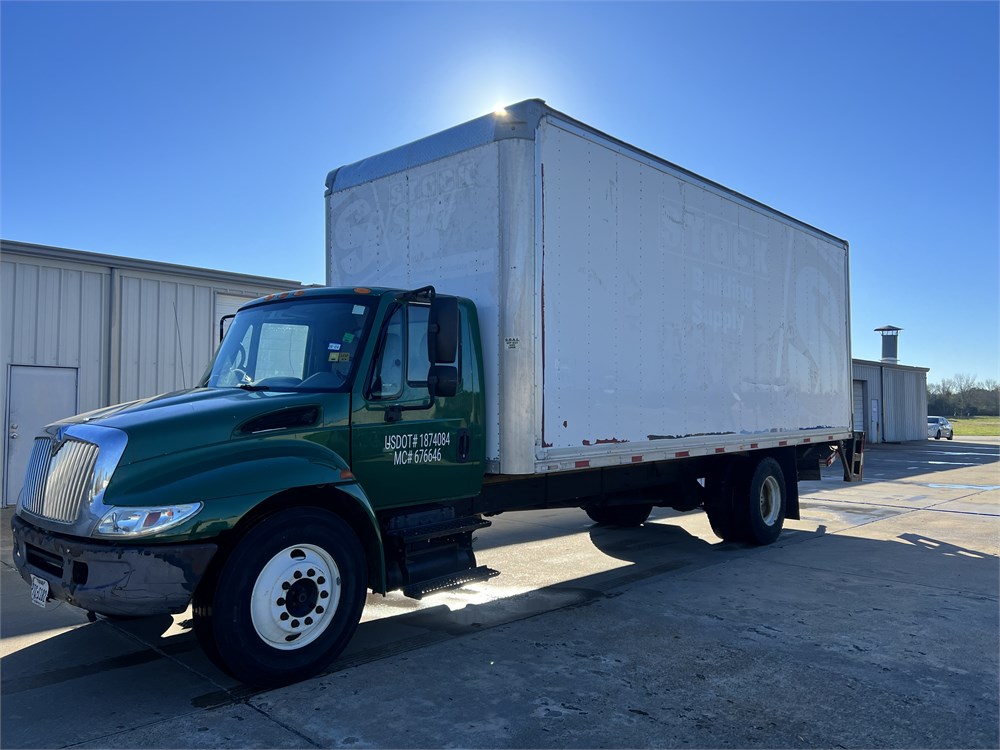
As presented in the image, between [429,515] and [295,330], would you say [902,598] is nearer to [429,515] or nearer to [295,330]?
[429,515]

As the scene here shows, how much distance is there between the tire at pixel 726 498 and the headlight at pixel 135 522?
6662 millimetres

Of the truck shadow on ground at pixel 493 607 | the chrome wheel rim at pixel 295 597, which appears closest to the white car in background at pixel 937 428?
the truck shadow on ground at pixel 493 607

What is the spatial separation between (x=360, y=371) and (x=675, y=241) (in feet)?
12.7

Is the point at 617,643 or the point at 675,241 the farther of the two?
the point at 675,241

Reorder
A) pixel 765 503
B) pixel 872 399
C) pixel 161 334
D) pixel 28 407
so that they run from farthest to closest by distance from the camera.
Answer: pixel 872 399 < pixel 161 334 < pixel 28 407 < pixel 765 503

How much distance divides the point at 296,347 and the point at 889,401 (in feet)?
120

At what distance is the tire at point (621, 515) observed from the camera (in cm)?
1005

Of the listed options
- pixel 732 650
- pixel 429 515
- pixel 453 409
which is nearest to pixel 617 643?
pixel 732 650

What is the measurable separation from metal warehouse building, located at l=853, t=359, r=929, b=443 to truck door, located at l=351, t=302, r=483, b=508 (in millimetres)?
30761

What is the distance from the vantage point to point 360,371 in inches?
195

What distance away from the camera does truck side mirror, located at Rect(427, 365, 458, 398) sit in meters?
5.11

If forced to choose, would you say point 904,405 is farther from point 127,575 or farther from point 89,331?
point 127,575

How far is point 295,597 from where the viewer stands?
A: 443cm

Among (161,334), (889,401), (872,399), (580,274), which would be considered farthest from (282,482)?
(889,401)
